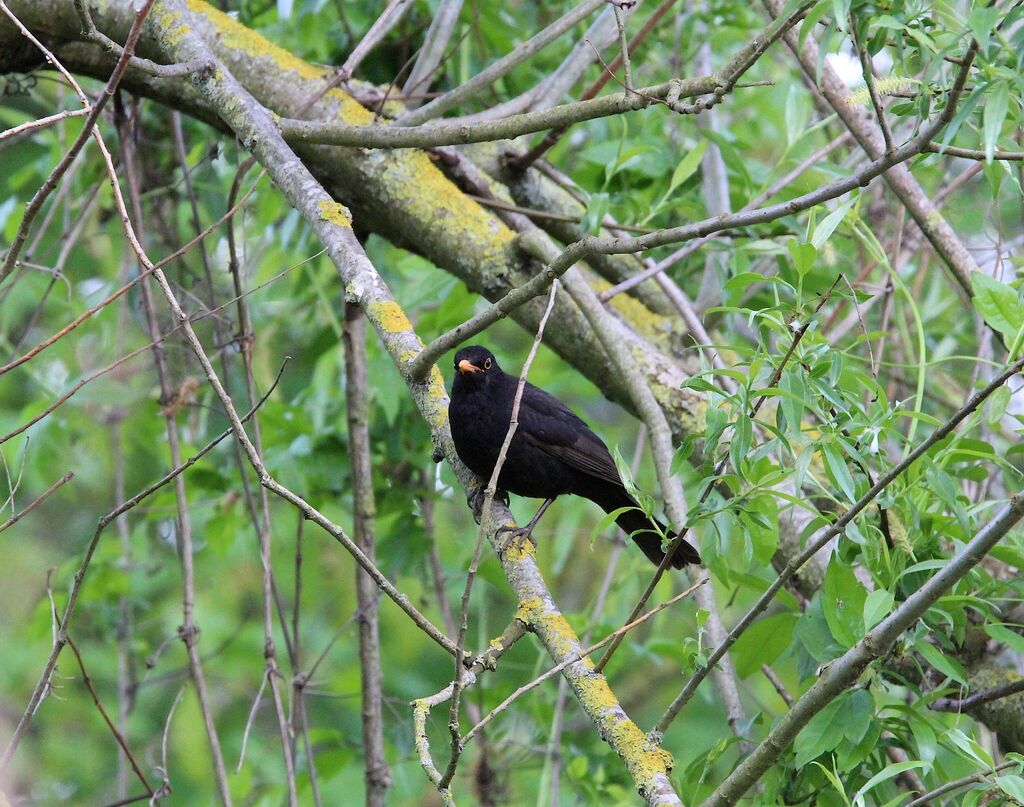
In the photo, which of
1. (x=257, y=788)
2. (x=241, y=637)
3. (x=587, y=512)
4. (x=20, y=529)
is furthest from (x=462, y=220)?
(x=20, y=529)

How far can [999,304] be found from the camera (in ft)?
8.42

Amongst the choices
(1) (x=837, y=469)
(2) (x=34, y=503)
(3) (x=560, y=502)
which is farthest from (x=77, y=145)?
(3) (x=560, y=502)

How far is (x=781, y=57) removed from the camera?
24.5 ft

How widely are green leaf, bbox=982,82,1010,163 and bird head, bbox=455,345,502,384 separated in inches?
111

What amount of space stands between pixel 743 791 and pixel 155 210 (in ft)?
14.6

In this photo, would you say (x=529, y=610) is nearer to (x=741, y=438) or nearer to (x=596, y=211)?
(x=741, y=438)

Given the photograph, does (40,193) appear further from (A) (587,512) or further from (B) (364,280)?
(A) (587,512)

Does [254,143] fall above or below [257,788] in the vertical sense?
above

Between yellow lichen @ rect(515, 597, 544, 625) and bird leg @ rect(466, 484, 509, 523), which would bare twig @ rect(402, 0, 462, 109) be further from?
yellow lichen @ rect(515, 597, 544, 625)

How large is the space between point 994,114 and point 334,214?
6.69ft

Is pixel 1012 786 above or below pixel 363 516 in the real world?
below

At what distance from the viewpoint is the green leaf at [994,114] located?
200 centimetres

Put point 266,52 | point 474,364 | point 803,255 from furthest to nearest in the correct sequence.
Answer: point 474,364 < point 266,52 < point 803,255

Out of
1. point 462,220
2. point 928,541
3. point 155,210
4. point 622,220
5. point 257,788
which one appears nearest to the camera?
point 928,541
